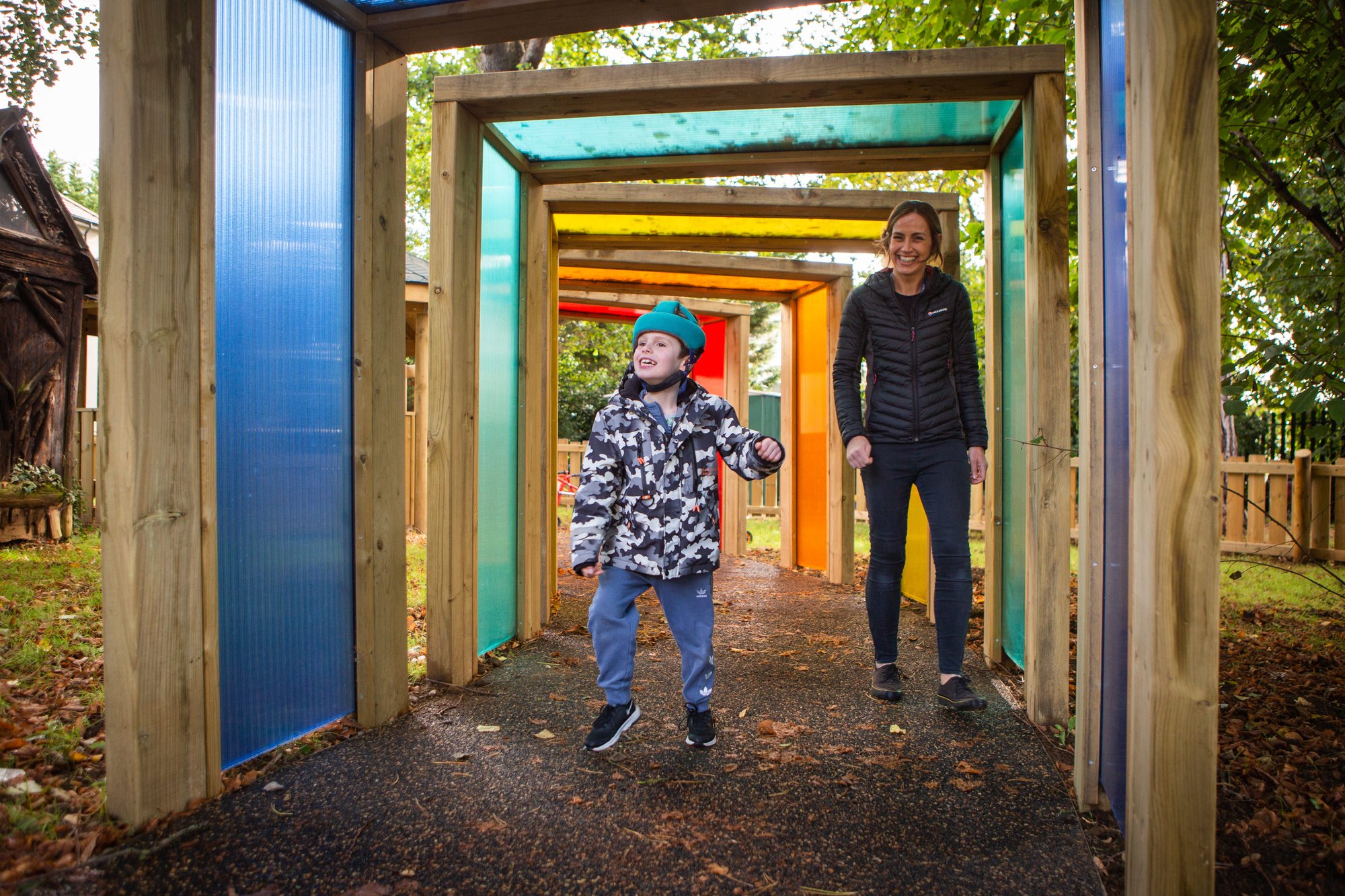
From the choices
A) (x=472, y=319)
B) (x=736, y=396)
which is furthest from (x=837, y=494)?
(x=472, y=319)

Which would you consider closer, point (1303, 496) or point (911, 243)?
point (911, 243)

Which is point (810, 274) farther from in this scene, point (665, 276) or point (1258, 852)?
point (1258, 852)

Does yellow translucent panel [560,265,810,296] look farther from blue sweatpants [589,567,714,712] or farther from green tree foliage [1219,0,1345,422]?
blue sweatpants [589,567,714,712]

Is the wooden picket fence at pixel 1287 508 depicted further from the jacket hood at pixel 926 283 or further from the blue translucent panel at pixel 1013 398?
the jacket hood at pixel 926 283

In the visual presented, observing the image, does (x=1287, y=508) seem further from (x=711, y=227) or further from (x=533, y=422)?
(x=533, y=422)

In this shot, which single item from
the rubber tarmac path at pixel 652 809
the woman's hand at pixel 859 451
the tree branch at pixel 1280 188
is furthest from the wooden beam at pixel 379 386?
the tree branch at pixel 1280 188

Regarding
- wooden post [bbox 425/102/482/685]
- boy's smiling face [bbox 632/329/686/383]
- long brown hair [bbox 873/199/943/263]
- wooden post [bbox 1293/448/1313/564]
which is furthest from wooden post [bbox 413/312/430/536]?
wooden post [bbox 1293/448/1313/564]

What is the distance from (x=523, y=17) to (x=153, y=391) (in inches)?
74.4

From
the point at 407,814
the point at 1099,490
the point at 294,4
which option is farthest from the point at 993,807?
the point at 294,4

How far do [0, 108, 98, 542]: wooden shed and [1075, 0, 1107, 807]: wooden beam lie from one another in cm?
934

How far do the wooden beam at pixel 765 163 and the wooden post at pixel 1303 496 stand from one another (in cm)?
682

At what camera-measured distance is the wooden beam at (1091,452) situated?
8.20ft

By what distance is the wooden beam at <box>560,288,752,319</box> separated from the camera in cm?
873

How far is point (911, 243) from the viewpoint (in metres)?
3.46
